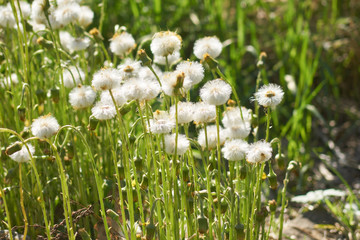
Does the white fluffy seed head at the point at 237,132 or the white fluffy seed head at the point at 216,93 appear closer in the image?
the white fluffy seed head at the point at 216,93

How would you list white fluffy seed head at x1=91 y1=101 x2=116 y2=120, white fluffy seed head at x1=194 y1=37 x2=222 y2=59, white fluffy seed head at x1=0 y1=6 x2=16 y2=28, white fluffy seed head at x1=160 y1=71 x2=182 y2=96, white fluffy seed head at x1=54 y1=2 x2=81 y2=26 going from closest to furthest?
1. white fluffy seed head at x1=160 y1=71 x2=182 y2=96
2. white fluffy seed head at x1=91 y1=101 x2=116 y2=120
3. white fluffy seed head at x1=194 y1=37 x2=222 y2=59
4. white fluffy seed head at x1=54 y1=2 x2=81 y2=26
5. white fluffy seed head at x1=0 y1=6 x2=16 y2=28

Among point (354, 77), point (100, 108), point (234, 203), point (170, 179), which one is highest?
point (100, 108)

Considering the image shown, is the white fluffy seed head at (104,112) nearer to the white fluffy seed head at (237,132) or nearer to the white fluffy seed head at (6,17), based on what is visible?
the white fluffy seed head at (237,132)

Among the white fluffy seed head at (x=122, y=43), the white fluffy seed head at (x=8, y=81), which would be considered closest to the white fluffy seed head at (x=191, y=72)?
the white fluffy seed head at (x=122, y=43)

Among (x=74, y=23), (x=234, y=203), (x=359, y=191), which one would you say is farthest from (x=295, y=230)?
(x=74, y=23)

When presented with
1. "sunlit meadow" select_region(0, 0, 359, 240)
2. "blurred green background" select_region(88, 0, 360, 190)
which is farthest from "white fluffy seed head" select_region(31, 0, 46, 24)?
"blurred green background" select_region(88, 0, 360, 190)

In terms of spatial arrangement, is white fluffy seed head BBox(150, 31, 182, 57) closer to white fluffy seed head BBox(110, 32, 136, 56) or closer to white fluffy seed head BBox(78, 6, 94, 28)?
white fluffy seed head BBox(110, 32, 136, 56)

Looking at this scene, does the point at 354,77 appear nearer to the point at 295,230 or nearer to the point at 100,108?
the point at 295,230

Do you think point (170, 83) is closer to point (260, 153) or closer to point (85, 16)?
point (260, 153)

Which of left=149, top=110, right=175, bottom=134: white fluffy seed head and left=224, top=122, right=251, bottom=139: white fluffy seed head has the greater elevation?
left=149, top=110, right=175, bottom=134: white fluffy seed head
